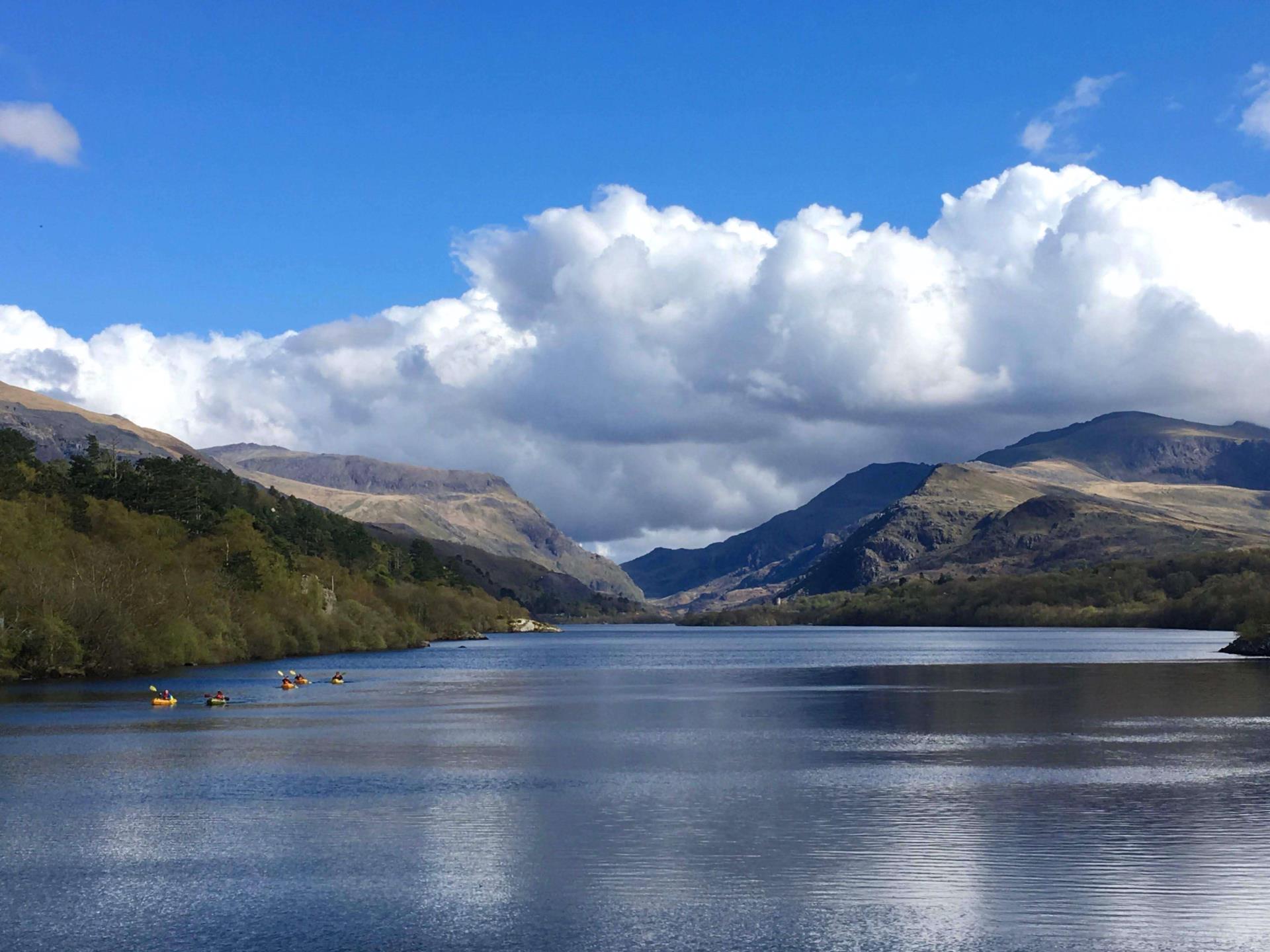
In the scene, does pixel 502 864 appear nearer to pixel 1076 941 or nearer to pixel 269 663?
pixel 1076 941

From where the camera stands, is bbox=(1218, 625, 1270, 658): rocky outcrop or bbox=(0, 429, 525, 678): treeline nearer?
bbox=(0, 429, 525, 678): treeline

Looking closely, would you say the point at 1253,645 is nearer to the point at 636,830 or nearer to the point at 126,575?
the point at 126,575

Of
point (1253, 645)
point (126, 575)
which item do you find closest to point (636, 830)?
point (126, 575)

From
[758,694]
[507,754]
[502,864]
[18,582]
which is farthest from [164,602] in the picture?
[502,864]

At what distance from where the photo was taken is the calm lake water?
34.4 m

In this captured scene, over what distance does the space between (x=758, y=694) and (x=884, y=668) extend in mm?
55220

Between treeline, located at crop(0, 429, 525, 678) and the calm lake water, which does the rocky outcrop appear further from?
treeline, located at crop(0, 429, 525, 678)

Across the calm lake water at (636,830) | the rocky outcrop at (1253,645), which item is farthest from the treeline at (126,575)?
the rocky outcrop at (1253,645)

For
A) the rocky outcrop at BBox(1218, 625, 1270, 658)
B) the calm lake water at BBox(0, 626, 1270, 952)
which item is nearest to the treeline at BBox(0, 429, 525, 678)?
the calm lake water at BBox(0, 626, 1270, 952)

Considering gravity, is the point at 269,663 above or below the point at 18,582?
below

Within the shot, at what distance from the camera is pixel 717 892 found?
37844 millimetres

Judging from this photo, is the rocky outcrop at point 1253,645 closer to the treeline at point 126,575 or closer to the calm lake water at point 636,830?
the calm lake water at point 636,830

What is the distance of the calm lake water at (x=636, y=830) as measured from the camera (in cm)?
3438

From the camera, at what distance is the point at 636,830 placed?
159 ft
